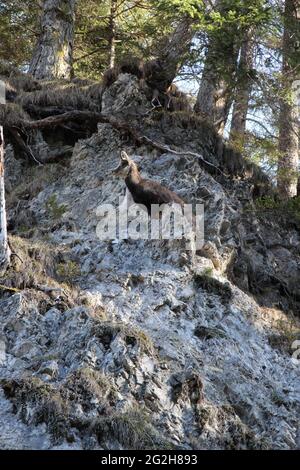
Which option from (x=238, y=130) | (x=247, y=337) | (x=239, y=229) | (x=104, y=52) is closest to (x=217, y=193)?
(x=239, y=229)

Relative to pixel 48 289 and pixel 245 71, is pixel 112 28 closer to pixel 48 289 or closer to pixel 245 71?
pixel 245 71

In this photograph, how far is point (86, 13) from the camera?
15930 mm

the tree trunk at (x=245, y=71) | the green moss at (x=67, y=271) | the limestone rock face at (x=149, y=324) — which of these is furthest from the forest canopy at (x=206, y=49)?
the green moss at (x=67, y=271)

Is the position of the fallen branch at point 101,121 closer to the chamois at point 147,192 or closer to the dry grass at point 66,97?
the dry grass at point 66,97

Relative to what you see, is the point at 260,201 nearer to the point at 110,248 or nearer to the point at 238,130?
the point at 110,248

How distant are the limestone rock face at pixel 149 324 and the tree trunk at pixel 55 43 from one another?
306 centimetres

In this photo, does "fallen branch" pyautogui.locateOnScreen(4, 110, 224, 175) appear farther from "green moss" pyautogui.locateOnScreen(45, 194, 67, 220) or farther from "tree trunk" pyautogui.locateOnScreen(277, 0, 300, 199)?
"tree trunk" pyautogui.locateOnScreen(277, 0, 300, 199)

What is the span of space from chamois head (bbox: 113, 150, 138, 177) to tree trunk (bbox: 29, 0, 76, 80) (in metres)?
4.05

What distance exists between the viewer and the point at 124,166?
1025 centimetres

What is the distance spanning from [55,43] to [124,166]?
195 inches

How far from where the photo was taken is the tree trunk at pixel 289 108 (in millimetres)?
11102

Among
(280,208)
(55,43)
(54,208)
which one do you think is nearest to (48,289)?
(54,208)

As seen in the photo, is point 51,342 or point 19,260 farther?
point 19,260
